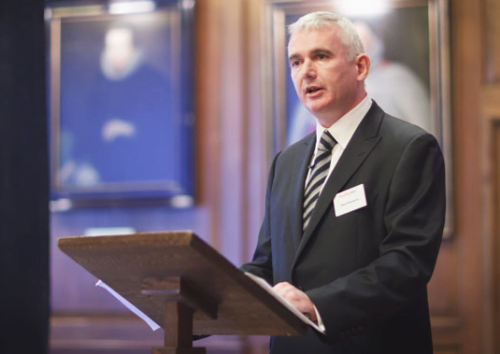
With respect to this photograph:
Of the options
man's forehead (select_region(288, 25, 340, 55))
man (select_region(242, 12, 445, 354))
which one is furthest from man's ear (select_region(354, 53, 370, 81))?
man's forehead (select_region(288, 25, 340, 55))

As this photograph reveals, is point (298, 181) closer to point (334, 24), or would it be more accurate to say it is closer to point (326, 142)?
point (326, 142)

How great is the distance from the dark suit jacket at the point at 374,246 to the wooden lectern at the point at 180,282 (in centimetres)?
23

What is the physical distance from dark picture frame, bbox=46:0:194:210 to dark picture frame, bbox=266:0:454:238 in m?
0.55

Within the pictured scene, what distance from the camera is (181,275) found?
67.2 inches

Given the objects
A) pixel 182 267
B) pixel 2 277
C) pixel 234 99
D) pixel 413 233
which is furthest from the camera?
pixel 234 99

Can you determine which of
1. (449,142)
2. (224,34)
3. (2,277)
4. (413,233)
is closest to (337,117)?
(413,233)

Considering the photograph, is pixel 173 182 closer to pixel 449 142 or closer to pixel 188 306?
pixel 449 142

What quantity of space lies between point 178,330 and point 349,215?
2.23ft

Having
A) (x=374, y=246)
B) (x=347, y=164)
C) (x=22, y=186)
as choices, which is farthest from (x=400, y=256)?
(x=22, y=186)

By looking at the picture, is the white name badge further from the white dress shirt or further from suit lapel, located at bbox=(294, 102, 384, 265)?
the white dress shirt

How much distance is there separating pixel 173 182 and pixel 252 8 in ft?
3.91

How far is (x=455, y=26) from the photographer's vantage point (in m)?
4.18

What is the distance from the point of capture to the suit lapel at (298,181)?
2.26 m

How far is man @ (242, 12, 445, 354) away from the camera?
195 cm
